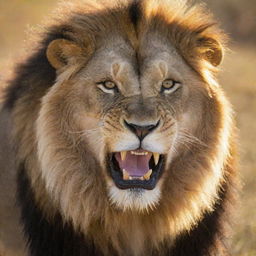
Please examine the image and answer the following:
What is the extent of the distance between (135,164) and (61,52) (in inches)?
30.4

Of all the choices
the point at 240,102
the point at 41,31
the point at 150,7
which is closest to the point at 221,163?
the point at 150,7

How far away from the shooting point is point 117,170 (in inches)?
182

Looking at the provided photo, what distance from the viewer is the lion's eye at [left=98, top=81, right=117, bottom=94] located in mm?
4621

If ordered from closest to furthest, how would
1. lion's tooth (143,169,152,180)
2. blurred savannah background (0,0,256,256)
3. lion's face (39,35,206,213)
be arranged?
lion's face (39,35,206,213), lion's tooth (143,169,152,180), blurred savannah background (0,0,256,256)

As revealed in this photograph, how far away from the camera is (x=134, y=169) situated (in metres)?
4.55

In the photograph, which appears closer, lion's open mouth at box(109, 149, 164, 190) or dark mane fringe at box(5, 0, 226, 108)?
lion's open mouth at box(109, 149, 164, 190)

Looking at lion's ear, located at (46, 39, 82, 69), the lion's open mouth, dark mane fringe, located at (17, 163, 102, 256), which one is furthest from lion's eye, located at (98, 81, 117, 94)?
dark mane fringe, located at (17, 163, 102, 256)

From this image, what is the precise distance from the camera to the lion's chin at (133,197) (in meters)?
4.54

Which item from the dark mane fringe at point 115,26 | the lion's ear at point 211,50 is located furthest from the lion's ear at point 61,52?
the lion's ear at point 211,50

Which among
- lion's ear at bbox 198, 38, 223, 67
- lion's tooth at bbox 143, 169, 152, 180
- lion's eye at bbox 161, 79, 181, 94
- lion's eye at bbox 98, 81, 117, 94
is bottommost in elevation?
lion's tooth at bbox 143, 169, 152, 180

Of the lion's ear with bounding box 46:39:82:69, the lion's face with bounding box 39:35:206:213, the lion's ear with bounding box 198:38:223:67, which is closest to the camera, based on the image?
the lion's face with bounding box 39:35:206:213

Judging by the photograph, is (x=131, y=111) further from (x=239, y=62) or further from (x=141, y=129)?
(x=239, y=62)

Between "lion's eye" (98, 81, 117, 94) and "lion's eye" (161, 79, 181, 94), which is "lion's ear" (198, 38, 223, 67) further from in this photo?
"lion's eye" (98, 81, 117, 94)

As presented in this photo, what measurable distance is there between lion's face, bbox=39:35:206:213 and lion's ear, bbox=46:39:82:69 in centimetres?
7
